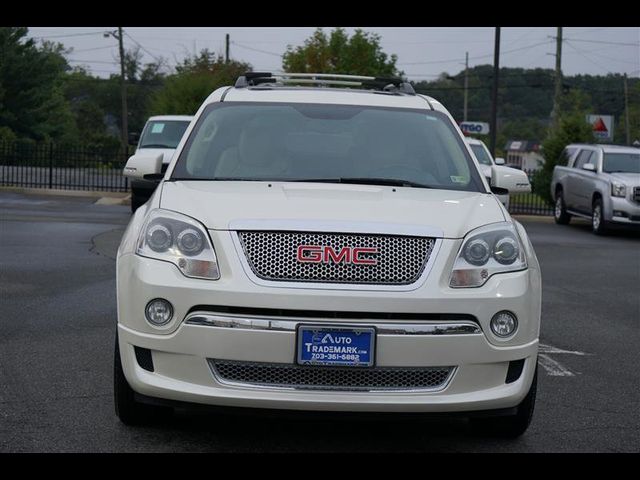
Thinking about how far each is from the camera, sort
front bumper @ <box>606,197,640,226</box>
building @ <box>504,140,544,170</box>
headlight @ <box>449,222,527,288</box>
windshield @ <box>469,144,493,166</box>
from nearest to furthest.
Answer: headlight @ <box>449,222,527,288</box> → front bumper @ <box>606,197,640,226</box> → windshield @ <box>469,144,493,166</box> → building @ <box>504,140,544,170</box>

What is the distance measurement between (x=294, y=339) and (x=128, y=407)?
1.10m

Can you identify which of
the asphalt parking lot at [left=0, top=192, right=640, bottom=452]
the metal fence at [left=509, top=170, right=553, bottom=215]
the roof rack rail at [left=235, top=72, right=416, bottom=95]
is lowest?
the metal fence at [left=509, top=170, right=553, bottom=215]

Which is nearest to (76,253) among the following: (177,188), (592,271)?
(592,271)

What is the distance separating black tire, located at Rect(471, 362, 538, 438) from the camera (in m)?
5.57

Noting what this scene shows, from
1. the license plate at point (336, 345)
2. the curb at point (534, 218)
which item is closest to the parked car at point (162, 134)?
the curb at point (534, 218)

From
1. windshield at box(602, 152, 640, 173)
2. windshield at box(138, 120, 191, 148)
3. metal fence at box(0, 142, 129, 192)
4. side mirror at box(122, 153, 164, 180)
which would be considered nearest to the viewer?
side mirror at box(122, 153, 164, 180)

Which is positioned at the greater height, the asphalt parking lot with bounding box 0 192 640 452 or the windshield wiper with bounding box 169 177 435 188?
the windshield wiper with bounding box 169 177 435 188

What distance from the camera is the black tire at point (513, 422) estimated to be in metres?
5.57

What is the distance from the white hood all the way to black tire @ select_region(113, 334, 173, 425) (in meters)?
0.80

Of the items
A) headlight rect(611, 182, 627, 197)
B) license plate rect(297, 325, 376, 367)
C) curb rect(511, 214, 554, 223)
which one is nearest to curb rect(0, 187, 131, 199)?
curb rect(511, 214, 554, 223)

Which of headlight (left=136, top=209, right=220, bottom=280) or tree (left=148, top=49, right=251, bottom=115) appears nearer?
headlight (left=136, top=209, right=220, bottom=280)

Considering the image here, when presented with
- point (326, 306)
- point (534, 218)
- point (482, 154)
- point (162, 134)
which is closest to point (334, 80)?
point (326, 306)

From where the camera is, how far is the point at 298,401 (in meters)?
5.00

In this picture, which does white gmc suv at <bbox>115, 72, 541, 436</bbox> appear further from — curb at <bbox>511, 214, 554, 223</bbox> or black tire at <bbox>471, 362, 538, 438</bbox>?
curb at <bbox>511, 214, 554, 223</bbox>
